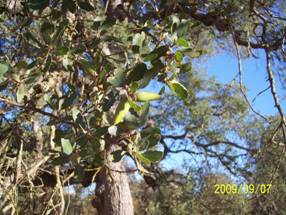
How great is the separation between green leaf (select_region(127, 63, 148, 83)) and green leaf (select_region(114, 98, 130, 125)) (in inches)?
3.2

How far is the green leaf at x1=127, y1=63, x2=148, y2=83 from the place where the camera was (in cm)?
123

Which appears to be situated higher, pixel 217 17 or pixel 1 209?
pixel 217 17

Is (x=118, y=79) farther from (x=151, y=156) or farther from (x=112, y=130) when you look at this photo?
(x=151, y=156)

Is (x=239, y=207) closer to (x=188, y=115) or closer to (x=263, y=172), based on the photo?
(x=263, y=172)

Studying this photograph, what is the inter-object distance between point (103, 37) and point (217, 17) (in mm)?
2626

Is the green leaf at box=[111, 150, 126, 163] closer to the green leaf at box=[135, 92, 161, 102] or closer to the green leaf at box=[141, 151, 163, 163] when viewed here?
the green leaf at box=[141, 151, 163, 163]

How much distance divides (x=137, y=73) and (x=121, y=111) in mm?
139

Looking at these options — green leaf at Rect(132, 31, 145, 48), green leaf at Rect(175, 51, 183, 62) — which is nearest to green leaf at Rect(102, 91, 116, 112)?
green leaf at Rect(132, 31, 145, 48)

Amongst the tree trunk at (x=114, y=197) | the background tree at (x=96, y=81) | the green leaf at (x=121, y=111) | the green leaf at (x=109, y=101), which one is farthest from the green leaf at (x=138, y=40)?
the tree trunk at (x=114, y=197)

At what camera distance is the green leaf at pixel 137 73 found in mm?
1232

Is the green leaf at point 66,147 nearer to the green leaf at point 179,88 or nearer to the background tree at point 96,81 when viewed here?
the background tree at point 96,81

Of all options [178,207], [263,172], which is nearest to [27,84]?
[263,172]

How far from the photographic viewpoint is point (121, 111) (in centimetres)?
116

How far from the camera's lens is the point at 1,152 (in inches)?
142
